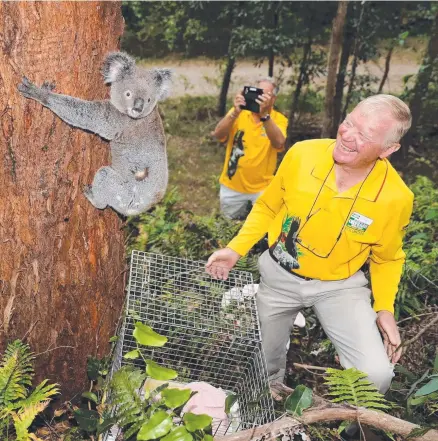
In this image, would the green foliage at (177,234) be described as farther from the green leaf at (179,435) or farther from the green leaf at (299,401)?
the green leaf at (179,435)

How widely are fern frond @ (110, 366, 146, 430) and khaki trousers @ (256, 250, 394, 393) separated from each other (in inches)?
39.9

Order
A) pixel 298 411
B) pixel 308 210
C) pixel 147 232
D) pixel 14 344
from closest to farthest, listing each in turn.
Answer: pixel 298 411 < pixel 14 344 < pixel 308 210 < pixel 147 232

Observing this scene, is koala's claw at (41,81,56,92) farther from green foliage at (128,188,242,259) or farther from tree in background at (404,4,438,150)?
tree in background at (404,4,438,150)

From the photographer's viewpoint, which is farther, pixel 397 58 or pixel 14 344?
Answer: pixel 397 58

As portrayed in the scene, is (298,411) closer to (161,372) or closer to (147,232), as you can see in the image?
(161,372)

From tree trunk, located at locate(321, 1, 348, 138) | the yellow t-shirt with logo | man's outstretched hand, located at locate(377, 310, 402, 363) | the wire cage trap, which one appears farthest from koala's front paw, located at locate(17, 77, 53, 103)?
tree trunk, located at locate(321, 1, 348, 138)

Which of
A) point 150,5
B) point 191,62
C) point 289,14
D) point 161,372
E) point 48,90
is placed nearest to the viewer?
point 161,372

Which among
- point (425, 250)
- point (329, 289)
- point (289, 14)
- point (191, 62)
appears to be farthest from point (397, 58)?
point (329, 289)

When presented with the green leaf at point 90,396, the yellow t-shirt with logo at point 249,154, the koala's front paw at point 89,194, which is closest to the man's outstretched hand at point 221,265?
the koala's front paw at point 89,194

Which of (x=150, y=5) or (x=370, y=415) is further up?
(x=150, y=5)

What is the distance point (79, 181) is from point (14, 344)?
0.70 metres

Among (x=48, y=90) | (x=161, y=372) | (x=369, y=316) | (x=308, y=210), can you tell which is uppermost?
(x=48, y=90)

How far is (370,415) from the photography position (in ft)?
5.84

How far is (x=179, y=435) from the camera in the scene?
1445mm
